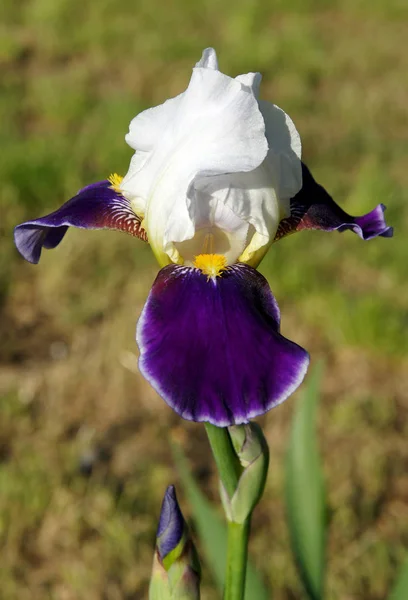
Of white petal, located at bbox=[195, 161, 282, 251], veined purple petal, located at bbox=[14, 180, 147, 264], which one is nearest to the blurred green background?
veined purple petal, located at bbox=[14, 180, 147, 264]

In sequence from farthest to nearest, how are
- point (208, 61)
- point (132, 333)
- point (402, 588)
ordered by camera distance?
point (132, 333) → point (402, 588) → point (208, 61)

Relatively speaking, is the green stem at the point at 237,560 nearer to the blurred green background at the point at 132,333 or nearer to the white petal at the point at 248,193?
the white petal at the point at 248,193

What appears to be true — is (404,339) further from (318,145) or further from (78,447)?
(318,145)

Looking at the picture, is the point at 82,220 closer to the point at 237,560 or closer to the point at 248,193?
the point at 248,193

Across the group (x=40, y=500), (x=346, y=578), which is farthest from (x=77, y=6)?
(x=346, y=578)

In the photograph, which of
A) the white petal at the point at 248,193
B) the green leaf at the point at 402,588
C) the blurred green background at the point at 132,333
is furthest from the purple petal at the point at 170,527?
the blurred green background at the point at 132,333

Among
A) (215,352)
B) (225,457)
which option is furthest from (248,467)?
(215,352)
